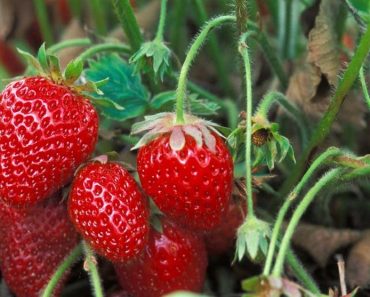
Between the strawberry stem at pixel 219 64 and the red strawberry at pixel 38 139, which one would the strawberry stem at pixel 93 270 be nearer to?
the red strawberry at pixel 38 139

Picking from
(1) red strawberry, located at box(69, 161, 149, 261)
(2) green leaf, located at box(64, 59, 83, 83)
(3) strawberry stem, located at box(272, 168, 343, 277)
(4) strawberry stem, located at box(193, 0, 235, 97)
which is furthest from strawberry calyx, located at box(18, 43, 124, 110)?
(4) strawberry stem, located at box(193, 0, 235, 97)

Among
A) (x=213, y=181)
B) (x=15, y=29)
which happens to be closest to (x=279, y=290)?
(x=213, y=181)

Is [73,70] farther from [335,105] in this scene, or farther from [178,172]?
[335,105]

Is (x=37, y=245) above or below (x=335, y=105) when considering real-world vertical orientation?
below

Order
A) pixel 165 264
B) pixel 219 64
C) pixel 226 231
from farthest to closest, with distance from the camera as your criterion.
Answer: pixel 219 64
pixel 226 231
pixel 165 264

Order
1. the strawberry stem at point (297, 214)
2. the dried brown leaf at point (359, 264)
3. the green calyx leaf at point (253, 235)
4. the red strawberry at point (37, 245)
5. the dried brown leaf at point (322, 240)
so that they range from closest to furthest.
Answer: the strawberry stem at point (297, 214), the green calyx leaf at point (253, 235), the red strawberry at point (37, 245), the dried brown leaf at point (359, 264), the dried brown leaf at point (322, 240)

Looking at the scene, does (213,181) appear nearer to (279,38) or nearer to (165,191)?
(165,191)

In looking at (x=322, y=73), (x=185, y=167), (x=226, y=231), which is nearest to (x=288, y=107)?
(x=322, y=73)

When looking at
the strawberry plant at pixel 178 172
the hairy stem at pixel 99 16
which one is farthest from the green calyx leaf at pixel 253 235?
the hairy stem at pixel 99 16
